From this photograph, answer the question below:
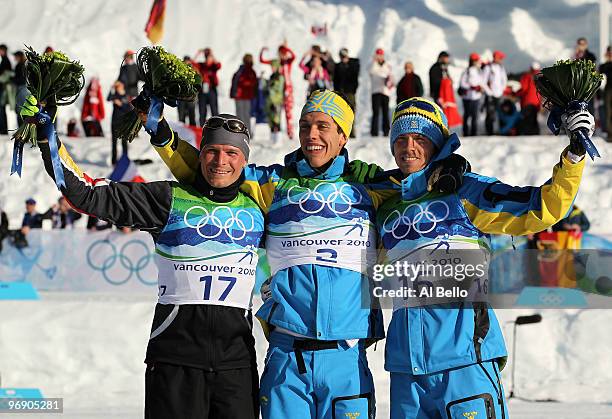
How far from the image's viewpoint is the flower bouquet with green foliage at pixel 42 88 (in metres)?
4.96

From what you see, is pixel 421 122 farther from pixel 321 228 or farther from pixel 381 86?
pixel 381 86

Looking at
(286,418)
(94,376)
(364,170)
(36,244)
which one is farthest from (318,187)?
(36,244)

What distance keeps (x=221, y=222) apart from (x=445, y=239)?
1067mm

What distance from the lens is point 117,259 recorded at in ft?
41.9

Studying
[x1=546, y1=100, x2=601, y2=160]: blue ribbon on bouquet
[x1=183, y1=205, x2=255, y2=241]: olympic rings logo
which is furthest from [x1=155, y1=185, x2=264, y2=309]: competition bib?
[x1=546, y1=100, x2=601, y2=160]: blue ribbon on bouquet

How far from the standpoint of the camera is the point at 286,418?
16.9ft

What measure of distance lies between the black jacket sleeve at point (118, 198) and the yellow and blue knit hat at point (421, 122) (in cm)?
116

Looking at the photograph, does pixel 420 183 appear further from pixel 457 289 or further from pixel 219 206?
pixel 219 206

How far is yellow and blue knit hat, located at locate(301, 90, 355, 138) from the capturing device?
550 centimetres

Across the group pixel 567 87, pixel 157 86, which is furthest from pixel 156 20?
pixel 567 87

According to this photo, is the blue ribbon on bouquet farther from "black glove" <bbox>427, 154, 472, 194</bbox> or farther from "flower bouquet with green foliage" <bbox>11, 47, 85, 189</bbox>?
"flower bouquet with green foliage" <bbox>11, 47, 85, 189</bbox>

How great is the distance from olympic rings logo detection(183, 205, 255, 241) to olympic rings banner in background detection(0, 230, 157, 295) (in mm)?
7234

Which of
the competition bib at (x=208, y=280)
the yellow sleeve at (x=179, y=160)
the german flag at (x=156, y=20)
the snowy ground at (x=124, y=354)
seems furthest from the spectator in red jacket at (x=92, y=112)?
the competition bib at (x=208, y=280)

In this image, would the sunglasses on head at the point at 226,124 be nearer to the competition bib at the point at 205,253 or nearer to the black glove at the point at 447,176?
the competition bib at the point at 205,253
